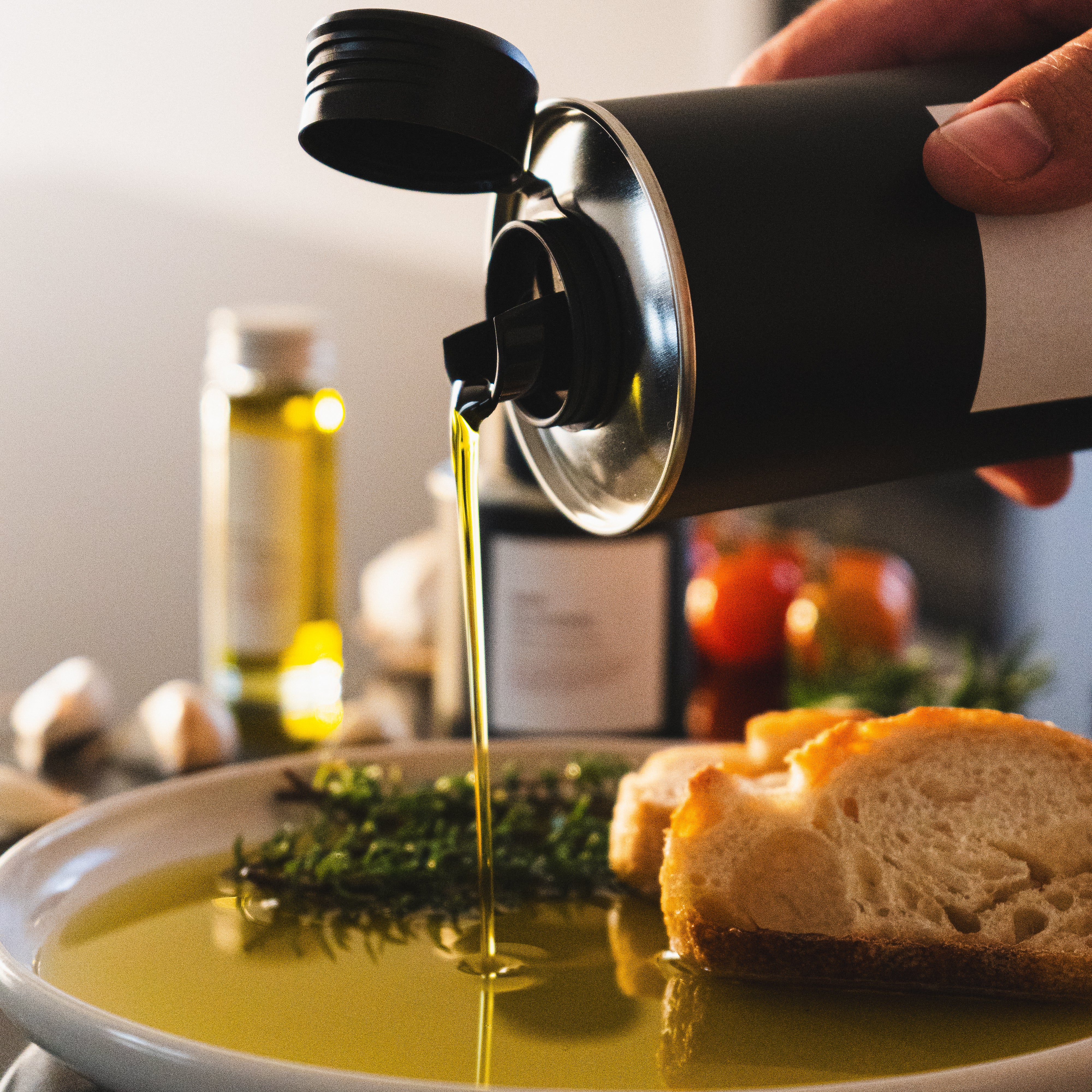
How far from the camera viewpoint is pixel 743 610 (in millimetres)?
1790

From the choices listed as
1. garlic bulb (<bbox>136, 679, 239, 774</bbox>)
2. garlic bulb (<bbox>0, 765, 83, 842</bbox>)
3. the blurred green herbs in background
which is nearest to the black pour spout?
garlic bulb (<bbox>0, 765, 83, 842</bbox>)

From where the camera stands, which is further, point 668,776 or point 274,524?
point 274,524

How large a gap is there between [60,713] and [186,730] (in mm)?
158

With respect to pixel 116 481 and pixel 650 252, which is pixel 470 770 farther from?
pixel 116 481

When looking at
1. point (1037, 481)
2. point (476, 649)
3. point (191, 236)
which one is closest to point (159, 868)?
point (476, 649)

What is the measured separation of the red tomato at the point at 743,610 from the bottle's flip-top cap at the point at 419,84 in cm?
112

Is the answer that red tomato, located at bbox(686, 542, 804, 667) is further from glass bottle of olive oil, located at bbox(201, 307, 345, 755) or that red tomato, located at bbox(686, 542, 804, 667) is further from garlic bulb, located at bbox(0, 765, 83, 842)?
garlic bulb, located at bbox(0, 765, 83, 842)

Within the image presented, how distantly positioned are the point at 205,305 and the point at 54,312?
40cm

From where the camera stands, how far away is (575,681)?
139 cm

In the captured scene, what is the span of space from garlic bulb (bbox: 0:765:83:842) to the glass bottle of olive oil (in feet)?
1.17

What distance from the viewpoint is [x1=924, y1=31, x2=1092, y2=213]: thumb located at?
0.68m

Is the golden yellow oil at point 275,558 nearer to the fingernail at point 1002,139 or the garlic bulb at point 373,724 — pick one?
the garlic bulb at point 373,724

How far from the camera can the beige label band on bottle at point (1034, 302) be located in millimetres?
711

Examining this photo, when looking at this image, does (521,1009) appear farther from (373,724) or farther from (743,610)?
→ (743,610)
